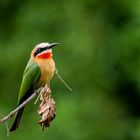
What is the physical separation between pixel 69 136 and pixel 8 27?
128cm

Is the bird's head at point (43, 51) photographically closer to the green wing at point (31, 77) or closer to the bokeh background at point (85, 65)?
the green wing at point (31, 77)

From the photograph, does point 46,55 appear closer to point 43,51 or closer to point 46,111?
point 43,51

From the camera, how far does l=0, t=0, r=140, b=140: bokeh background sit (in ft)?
21.2

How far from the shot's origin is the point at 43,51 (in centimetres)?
313

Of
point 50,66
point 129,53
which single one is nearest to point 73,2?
point 129,53

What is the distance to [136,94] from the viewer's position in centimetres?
688

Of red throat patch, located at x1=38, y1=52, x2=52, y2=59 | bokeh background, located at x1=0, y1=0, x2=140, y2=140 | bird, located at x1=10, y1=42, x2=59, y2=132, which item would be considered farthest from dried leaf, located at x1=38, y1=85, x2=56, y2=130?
bokeh background, located at x1=0, y1=0, x2=140, y2=140

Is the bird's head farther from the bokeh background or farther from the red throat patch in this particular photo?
the bokeh background

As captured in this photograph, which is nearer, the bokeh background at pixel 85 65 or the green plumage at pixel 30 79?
the green plumage at pixel 30 79

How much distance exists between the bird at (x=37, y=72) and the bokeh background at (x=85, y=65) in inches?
118

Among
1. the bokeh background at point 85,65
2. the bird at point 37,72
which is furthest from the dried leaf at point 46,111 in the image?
the bokeh background at point 85,65

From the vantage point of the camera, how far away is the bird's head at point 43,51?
10.2ft

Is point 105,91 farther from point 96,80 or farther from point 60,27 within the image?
point 60,27

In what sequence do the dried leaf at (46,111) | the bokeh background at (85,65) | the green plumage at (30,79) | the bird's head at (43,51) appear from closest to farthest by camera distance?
the dried leaf at (46,111)
the bird's head at (43,51)
the green plumage at (30,79)
the bokeh background at (85,65)
